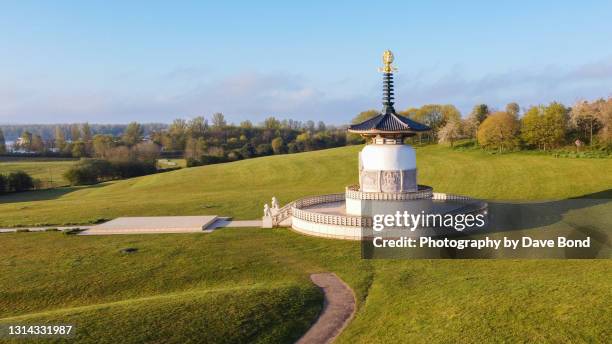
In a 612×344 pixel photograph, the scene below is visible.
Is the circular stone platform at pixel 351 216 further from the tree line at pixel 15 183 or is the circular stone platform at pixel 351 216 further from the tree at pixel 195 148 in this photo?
the tree at pixel 195 148

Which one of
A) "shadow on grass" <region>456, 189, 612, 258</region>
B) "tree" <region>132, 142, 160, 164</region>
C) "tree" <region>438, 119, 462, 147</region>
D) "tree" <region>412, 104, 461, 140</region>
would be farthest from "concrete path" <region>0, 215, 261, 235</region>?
"tree" <region>412, 104, 461, 140</region>

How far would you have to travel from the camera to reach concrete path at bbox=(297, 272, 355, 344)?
19.8 metres

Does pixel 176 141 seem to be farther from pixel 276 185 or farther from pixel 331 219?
pixel 331 219

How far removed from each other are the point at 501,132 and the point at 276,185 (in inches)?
1931

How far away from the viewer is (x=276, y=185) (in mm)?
80312

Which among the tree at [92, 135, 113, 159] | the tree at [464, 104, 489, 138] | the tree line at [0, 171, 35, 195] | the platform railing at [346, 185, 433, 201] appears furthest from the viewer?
the tree at [92, 135, 113, 159]

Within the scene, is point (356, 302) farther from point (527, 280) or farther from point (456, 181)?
point (456, 181)

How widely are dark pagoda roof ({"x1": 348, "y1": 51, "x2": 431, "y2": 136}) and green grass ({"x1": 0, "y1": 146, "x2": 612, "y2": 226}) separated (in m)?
16.6

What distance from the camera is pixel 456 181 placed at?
230 ft

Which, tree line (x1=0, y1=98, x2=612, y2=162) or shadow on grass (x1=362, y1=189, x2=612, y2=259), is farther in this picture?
tree line (x1=0, y1=98, x2=612, y2=162)

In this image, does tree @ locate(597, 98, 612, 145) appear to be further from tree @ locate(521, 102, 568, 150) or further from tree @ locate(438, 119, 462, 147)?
tree @ locate(438, 119, 462, 147)

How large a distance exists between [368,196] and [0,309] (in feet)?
91.1

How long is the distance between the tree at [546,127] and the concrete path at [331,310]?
75.8 meters

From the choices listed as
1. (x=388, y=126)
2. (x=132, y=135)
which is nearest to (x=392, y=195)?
(x=388, y=126)
